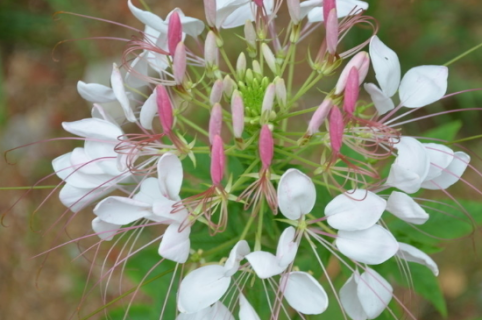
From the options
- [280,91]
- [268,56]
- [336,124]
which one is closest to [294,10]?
[268,56]

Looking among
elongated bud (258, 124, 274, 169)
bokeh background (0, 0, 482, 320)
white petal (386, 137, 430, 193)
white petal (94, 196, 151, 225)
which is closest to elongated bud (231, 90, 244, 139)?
elongated bud (258, 124, 274, 169)

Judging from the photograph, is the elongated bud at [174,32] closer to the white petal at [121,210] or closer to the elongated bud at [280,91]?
the elongated bud at [280,91]

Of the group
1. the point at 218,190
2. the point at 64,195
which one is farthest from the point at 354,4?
the point at 64,195

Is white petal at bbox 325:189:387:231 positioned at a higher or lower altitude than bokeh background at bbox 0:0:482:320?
higher

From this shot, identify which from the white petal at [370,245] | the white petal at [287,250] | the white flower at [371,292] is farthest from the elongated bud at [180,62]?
the white flower at [371,292]

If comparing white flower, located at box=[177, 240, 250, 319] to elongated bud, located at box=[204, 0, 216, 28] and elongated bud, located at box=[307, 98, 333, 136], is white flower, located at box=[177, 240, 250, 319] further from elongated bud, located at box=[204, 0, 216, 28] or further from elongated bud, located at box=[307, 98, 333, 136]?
elongated bud, located at box=[204, 0, 216, 28]

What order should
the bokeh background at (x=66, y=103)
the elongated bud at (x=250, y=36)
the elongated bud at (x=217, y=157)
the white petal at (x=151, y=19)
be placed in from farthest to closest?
the bokeh background at (x=66, y=103), the elongated bud at (x=250, y=36), the white petal at (x=151, y=19), the elongated bud at (x=217, y=157)
